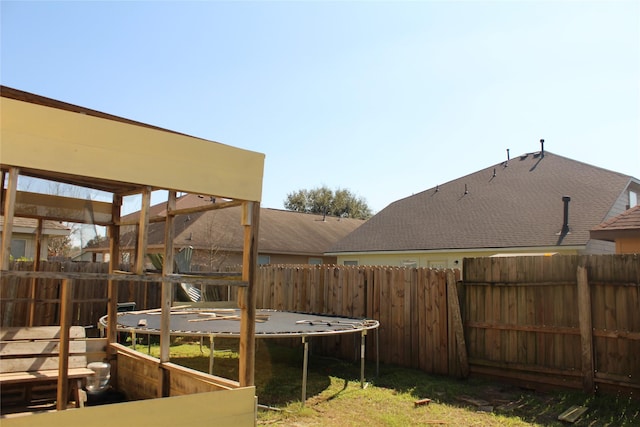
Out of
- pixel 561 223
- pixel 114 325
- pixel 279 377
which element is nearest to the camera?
pixel 114 325

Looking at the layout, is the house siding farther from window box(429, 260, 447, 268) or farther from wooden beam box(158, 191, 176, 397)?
wooden beam box(158, 191, 176, 397)

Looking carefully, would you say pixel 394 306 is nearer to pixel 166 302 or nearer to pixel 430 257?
pixel 166 302

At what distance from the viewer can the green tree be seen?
46875 millimetres

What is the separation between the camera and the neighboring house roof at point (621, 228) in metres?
9.42

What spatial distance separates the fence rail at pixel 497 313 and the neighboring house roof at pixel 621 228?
3499 mm

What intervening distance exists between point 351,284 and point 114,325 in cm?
503

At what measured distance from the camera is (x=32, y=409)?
3.99 m

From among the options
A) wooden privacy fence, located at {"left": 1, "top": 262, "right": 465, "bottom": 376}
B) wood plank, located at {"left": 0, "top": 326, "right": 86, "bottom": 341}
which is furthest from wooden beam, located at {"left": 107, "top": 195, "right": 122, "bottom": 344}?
wooden privacy fence, located at {"left": 1, "top": 262, "right": 465, "bottom": 376}

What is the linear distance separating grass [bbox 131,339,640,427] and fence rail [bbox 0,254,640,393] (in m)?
0.32

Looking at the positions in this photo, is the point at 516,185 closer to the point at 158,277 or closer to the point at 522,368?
the point at 522,368

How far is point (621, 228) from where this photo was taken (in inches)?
378

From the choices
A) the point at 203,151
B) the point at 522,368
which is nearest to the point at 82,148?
the point at 203,151

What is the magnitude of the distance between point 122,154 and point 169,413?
5.71ft

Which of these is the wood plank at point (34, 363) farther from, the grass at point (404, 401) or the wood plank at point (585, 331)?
the wood plank at point (585, 331)
